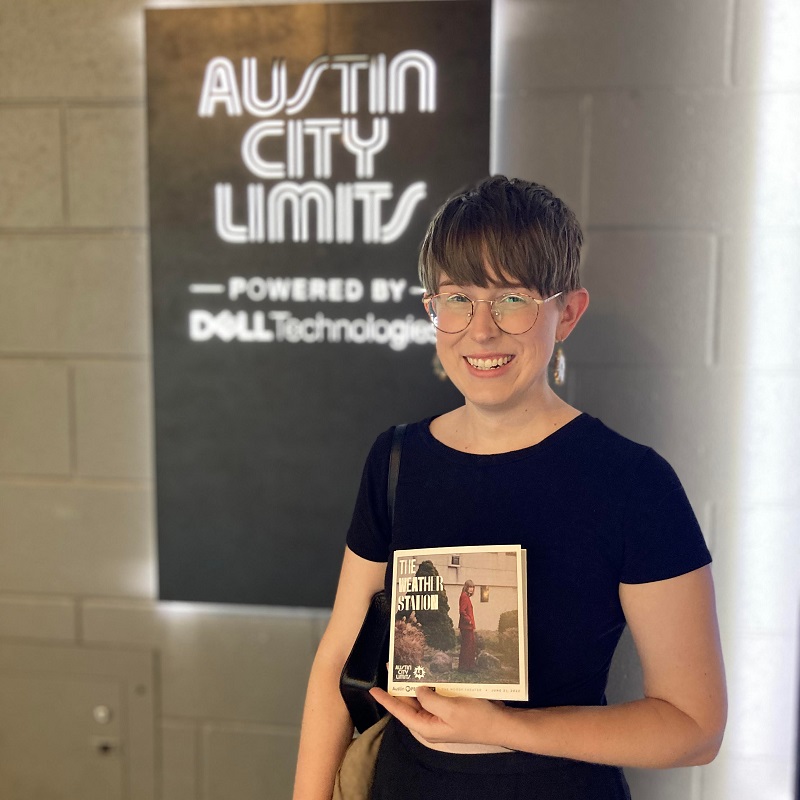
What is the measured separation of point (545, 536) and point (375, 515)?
27 cm

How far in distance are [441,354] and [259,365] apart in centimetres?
75

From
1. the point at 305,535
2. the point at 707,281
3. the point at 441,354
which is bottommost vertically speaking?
the point at 305,535

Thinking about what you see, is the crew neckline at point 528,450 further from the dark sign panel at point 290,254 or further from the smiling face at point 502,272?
the dark sign panel at point 290,254

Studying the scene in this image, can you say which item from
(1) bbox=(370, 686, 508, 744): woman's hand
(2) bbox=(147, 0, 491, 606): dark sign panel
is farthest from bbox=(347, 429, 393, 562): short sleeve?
(2) bbox=(147, 0, 491, 606): dark sign panel

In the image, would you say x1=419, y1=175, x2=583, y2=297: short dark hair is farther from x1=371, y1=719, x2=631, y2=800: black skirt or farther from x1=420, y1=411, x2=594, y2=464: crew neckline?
x1=371, y1=719, x2=631, y2=800: black skirt

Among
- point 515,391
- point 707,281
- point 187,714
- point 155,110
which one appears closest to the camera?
point 515,391

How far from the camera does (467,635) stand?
0.98 meters

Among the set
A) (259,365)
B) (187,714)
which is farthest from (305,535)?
(187,714)

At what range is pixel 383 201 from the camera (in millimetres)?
1662

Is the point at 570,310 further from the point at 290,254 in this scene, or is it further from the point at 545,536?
the point at 290,254

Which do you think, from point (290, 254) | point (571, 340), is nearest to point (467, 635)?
point (571, 340)

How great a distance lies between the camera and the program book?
97 centimetres

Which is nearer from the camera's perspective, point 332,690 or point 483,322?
point 483,322

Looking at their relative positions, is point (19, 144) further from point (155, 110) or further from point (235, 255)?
point (235, 255)
